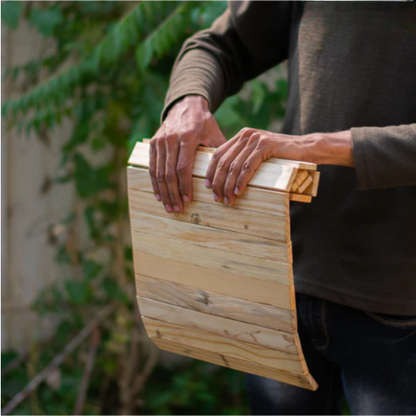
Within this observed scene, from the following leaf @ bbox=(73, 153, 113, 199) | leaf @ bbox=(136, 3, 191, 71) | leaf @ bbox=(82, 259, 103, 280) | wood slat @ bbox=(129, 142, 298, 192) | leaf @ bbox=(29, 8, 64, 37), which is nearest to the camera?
wood slat @ bbox=(129, 142, 298, 192)

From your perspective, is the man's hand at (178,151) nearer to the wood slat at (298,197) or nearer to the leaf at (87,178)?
the wood slat at (298,197)

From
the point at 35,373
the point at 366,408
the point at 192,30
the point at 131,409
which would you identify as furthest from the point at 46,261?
the point at 366,408

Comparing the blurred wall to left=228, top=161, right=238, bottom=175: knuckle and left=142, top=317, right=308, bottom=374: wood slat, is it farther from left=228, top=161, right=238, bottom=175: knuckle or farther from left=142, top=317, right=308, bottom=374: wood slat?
left=228, top=161, right=238, bottom=175: knuckle

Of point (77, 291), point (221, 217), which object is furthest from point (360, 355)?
point (77, 291)

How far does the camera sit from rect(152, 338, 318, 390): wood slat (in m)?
1.02

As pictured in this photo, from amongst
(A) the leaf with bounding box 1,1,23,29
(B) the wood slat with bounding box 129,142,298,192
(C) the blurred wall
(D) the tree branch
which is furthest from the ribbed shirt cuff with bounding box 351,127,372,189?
(C) the blurred wall

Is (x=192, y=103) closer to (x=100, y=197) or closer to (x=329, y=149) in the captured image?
(x=329, y=149)

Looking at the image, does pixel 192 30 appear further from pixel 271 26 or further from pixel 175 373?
pixel 175 373

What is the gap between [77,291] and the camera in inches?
104

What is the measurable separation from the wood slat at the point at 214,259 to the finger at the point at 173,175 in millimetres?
82

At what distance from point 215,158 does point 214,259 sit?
0.19 meters

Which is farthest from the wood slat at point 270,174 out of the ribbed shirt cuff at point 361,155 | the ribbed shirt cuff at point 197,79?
the ribbed shirt cuff at point 197,79

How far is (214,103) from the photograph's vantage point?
125cm

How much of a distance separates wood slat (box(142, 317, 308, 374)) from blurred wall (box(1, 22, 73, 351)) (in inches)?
73.1
